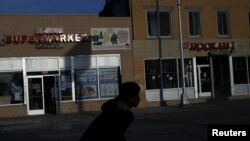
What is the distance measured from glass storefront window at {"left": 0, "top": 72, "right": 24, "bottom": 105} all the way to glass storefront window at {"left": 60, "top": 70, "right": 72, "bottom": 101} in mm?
2325

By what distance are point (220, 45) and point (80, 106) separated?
33.5 ft

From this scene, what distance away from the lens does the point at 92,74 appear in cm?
2842

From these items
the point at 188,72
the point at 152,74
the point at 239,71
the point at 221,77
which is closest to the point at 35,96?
the point at 152,74

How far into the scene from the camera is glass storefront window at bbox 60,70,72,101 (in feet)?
91.1

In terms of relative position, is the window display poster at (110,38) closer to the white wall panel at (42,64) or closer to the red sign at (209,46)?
the white wall panel at (42,64)

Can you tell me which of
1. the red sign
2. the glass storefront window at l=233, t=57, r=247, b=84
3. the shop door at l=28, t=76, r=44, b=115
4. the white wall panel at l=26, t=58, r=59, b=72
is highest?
the red sign

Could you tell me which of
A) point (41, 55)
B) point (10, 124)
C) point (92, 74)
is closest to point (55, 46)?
point (41, 55)

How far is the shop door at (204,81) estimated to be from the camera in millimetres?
31186

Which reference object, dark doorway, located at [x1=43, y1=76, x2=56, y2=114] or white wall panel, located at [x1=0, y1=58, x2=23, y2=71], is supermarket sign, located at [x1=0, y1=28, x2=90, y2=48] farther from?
dark doorway, located at [x1=43, y1=76, x2=56, y2=114]

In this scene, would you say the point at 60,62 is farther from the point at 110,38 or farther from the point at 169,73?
the point at 169,73

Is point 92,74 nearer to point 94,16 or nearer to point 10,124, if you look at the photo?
point 94,16

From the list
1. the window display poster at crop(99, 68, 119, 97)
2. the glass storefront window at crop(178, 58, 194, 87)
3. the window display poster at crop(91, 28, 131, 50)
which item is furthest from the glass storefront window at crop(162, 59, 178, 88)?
the window display poster at crop(99, 68, 119, 97)

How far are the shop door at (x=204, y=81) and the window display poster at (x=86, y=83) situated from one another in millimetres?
7075

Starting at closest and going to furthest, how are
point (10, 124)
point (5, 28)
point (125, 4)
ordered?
point (10, 124)
point (5, 28)
point (125, 4)
